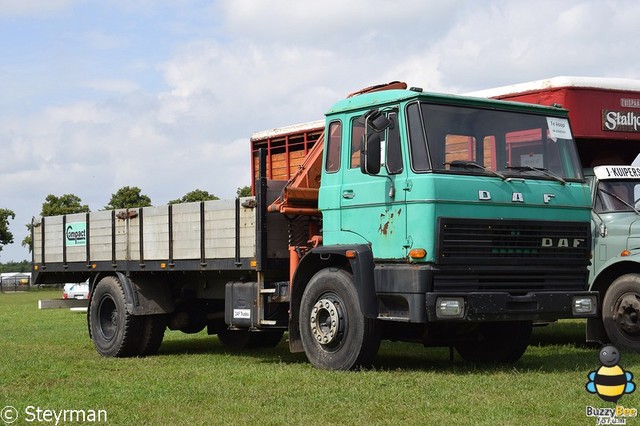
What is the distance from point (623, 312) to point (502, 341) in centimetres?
203

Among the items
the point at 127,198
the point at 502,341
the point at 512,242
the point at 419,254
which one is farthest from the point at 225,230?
the point at 127,198

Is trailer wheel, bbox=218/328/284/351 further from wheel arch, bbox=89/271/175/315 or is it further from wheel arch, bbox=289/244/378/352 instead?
wheel arch, bbox=289/244/378/352

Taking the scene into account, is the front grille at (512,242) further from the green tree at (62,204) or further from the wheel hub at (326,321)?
the green tree at (62,204)

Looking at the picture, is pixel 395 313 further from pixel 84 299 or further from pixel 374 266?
pixel 84 299

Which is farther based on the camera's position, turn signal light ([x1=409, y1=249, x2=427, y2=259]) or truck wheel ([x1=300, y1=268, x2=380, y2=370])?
truck wheel ([x1=300, y1=268, x2=380, y2=370])

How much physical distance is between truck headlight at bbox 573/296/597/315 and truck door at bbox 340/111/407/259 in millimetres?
2019

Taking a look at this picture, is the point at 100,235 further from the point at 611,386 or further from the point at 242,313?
the point at 611,386

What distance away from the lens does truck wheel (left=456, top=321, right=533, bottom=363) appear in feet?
38.4

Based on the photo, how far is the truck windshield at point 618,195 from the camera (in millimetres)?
13453

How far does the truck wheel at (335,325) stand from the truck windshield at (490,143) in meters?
1.63

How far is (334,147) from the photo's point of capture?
11328 millimetres

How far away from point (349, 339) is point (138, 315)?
457 centimetres

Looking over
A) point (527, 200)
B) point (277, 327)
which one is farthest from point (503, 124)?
point (277, 327)

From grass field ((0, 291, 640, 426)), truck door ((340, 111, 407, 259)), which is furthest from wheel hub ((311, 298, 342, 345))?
truck door ((340, 111, 407, 259))
